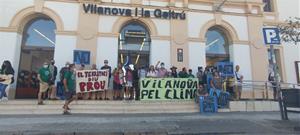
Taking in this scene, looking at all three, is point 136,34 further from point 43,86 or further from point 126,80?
point 43,86

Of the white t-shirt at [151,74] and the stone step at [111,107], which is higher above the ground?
the white t-shirt at [151,74]

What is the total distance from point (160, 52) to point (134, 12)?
2841 millimetres

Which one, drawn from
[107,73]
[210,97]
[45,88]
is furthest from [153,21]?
[45,88]

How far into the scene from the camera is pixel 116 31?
14.2 metres

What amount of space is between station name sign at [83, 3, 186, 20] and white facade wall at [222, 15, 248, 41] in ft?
10.3

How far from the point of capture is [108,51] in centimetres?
1393

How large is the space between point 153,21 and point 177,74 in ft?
12.3

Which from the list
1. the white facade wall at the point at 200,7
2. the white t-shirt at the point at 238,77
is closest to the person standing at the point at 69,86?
the white t-shirt at the point at 238,77

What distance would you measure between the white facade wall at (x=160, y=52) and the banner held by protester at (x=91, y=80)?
3.22 metres

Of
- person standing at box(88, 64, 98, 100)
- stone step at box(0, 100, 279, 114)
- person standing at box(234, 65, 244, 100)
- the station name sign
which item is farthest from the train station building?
stone step at box(0, 100, 279, 114)

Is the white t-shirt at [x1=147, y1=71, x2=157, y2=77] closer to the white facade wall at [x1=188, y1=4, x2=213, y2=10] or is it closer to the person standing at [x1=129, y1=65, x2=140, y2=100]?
the person standing at [x1=129, y1=65, x2=140, y2=100]

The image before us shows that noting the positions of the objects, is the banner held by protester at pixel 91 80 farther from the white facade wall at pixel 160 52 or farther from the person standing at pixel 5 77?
the white facade wall at pixel 160 52

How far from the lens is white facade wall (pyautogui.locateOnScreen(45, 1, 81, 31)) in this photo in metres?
13.7

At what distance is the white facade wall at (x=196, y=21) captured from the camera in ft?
49.9
